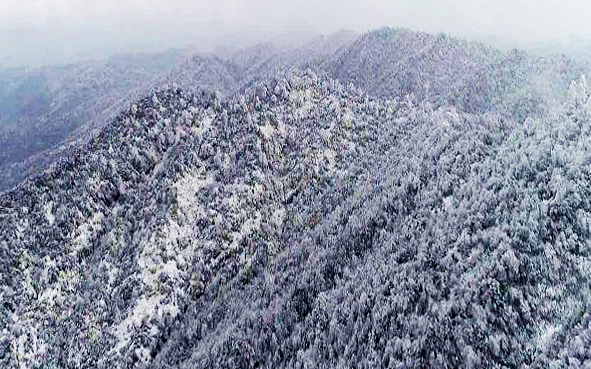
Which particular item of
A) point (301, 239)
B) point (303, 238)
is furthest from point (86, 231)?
point (303, 238)

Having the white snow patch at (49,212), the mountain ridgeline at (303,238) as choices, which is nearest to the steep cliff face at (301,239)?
the mountain ridgeline at (303,238)

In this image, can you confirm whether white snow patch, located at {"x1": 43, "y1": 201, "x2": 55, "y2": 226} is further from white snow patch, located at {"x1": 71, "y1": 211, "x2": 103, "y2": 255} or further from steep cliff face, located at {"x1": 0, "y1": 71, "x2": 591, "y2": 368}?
white snow patch, located at {"x1": 71, "y1": 211, "x2": 103, "y2": 255}

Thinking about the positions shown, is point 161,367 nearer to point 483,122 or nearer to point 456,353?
point 456,353

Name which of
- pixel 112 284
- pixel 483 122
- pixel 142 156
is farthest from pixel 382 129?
pixel 112 284

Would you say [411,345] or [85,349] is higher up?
[411,345]

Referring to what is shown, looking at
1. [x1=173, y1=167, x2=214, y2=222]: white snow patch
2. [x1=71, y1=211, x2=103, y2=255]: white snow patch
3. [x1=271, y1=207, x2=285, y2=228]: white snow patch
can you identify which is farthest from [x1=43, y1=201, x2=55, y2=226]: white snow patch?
[x1=271, y1=207, x2=285, y2=228]: white snow patch
